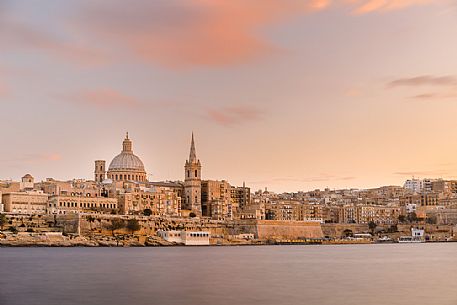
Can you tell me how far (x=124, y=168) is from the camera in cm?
7406

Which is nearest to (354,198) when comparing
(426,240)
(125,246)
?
(426,240)

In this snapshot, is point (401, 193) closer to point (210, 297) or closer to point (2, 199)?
point (2, 199)

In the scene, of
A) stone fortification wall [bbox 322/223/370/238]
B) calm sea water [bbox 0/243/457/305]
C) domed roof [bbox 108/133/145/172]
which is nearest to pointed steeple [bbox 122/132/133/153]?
domed roof [bbox 108/133/145/172]

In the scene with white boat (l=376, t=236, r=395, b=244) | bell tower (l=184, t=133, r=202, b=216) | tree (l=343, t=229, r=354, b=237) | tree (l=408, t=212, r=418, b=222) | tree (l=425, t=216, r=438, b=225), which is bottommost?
white boat (l=376, t=236, r=395, b=244)

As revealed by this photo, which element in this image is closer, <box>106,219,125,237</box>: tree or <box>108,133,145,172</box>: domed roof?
<box>106,219,125,237</box>: tree

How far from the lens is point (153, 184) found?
73938mm

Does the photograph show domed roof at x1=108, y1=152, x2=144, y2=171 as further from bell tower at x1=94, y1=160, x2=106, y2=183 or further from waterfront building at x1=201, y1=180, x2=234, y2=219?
waterfront building at x1=201, y1=180, x2=234, y2=219

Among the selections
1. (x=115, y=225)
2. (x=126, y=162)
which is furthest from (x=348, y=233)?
(x=115, y=225)

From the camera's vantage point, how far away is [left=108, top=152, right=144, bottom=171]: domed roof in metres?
74.2

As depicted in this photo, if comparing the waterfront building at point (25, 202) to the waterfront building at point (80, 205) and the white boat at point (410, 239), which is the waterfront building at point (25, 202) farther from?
the white boat at point (410, 239)

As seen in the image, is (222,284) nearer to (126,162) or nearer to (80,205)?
(80,205)

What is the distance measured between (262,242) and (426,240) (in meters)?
21.4

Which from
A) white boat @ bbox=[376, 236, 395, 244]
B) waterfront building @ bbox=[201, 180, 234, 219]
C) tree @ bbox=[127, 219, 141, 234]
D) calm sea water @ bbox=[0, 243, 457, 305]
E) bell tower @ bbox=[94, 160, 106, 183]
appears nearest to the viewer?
calm sea water @ bbox=[0, 243, 457, 305]

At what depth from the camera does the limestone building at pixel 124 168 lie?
242 feet
